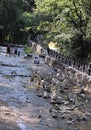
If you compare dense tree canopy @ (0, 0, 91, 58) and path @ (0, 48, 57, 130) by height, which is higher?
dense tree canopy @ (0, 0, 91, 58)

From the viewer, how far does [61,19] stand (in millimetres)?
46625

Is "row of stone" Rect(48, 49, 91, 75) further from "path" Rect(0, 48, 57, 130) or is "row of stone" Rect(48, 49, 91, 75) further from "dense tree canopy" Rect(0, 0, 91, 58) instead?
"path" Rect(0, 48, 57, 130)

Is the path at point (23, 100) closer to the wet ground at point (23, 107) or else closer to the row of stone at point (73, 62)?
the wet ground at point (23, 107)

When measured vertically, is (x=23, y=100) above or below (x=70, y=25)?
below

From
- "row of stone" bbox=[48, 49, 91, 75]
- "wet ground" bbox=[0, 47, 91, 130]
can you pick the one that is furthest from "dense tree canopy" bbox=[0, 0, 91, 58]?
"wet ground" bbox=[0, 47, 91, 130]

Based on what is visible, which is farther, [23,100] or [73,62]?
[73,62]

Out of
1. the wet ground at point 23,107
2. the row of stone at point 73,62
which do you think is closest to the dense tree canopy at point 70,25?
the row of stone at point 73,62

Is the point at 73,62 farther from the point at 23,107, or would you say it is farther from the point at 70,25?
the point at 23,107

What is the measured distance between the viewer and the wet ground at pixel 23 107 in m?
24.9

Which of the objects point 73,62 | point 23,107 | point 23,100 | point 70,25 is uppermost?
point 70,25

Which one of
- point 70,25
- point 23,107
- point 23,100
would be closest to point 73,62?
point 70,25

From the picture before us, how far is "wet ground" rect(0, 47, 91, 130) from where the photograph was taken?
24.9 metres

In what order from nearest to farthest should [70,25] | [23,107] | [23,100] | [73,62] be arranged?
[23,107]
[23,100]
[73,62]
[70,25]

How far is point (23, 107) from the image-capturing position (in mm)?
28953
